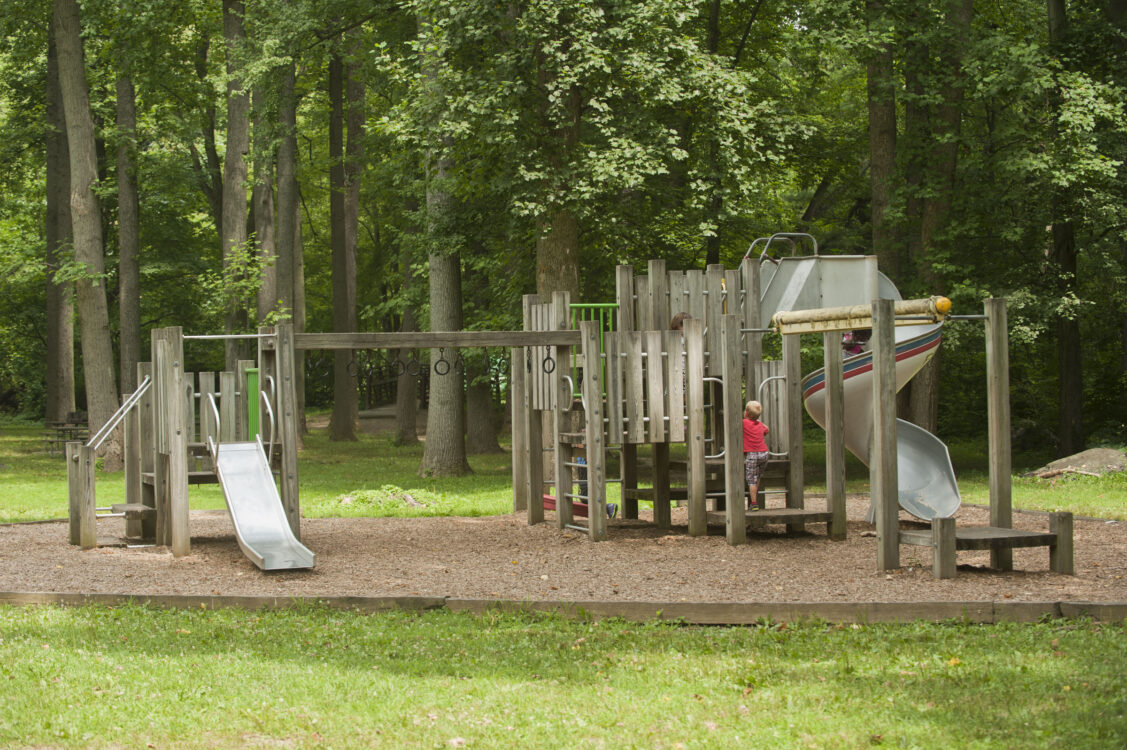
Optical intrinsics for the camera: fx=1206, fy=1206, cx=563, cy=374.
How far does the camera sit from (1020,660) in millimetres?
6875

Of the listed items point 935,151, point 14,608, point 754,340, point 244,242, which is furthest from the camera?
point 244,242

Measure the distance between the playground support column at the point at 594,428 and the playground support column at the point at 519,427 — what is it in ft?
8.06

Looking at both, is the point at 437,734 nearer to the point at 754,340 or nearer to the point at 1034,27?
the point at 754,340

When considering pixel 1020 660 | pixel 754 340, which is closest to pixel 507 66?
pixel 754 340

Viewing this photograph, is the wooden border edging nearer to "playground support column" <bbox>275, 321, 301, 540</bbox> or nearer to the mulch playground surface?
the mulch playground surface

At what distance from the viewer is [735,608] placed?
8.27 meters

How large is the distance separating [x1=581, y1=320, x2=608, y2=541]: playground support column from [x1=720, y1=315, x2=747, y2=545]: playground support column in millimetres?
1250

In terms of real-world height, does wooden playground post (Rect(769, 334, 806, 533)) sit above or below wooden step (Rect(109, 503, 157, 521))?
above

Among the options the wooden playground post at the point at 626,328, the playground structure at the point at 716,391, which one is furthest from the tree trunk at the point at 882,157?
the wooden playground post at the point at 626,328

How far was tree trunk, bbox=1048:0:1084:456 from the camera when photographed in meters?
20.9

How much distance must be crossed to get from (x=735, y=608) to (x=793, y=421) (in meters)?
5.22

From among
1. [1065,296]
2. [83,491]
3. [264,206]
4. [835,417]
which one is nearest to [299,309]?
[264,206]

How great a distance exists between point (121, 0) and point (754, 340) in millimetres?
15276

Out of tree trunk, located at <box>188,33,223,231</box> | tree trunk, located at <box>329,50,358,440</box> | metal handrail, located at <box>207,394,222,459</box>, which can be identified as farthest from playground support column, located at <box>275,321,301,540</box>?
tree trunk, located at <box>188,33,223,231</box>
